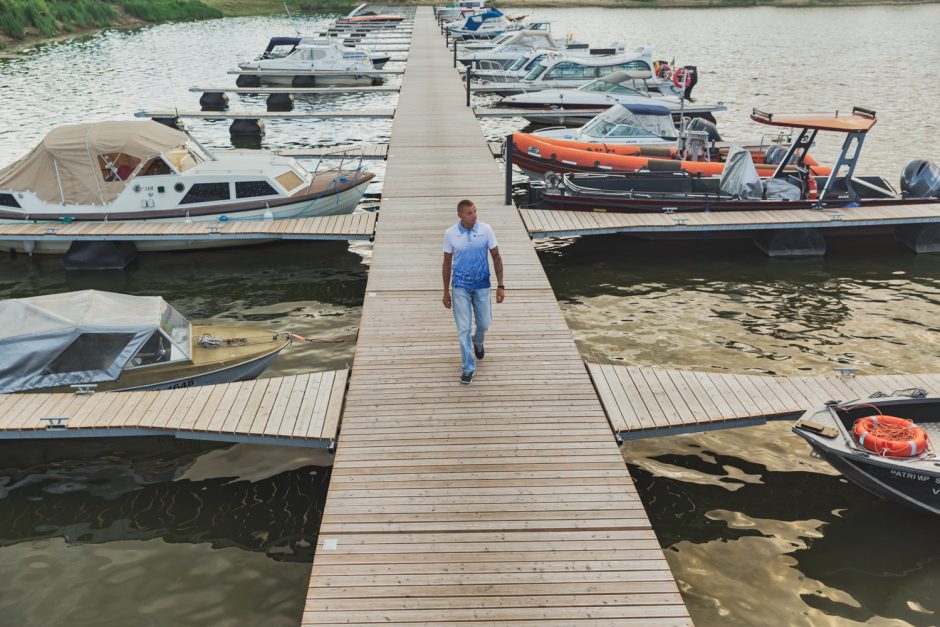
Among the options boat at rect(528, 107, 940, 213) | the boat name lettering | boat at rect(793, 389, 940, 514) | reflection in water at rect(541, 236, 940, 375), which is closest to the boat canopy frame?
boat at rect(528, 107, 940, 213)

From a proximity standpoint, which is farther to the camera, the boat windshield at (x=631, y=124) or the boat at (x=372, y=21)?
the boat at (x=372, y=21)

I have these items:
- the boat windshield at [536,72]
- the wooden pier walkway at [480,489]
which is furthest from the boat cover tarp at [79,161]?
the boat windshield at [536,72]

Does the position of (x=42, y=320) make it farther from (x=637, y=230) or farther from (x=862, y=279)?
(x=862, y=279)

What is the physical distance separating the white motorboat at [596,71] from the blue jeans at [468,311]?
82.7 ft

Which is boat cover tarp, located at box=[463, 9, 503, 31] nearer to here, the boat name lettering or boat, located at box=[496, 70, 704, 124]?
boat, located at box=[496, 70, 704, 124]

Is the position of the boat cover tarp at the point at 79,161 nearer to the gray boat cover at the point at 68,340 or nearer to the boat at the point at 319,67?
the gray boat cover at the point at 68,340

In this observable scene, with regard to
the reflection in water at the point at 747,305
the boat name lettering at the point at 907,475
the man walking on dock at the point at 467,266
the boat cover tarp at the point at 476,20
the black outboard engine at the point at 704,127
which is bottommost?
the reflection in water at the point at 747,305

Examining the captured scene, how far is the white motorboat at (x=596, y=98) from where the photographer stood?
102 ft

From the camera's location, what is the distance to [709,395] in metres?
10.4

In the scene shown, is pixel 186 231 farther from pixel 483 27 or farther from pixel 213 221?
pixel 483 27

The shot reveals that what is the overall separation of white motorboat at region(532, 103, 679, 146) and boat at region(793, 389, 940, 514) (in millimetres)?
13970

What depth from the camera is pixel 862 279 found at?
58.3ft

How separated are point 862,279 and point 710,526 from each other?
1067 centimetres

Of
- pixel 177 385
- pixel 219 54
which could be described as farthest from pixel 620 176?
pixel 219 54
